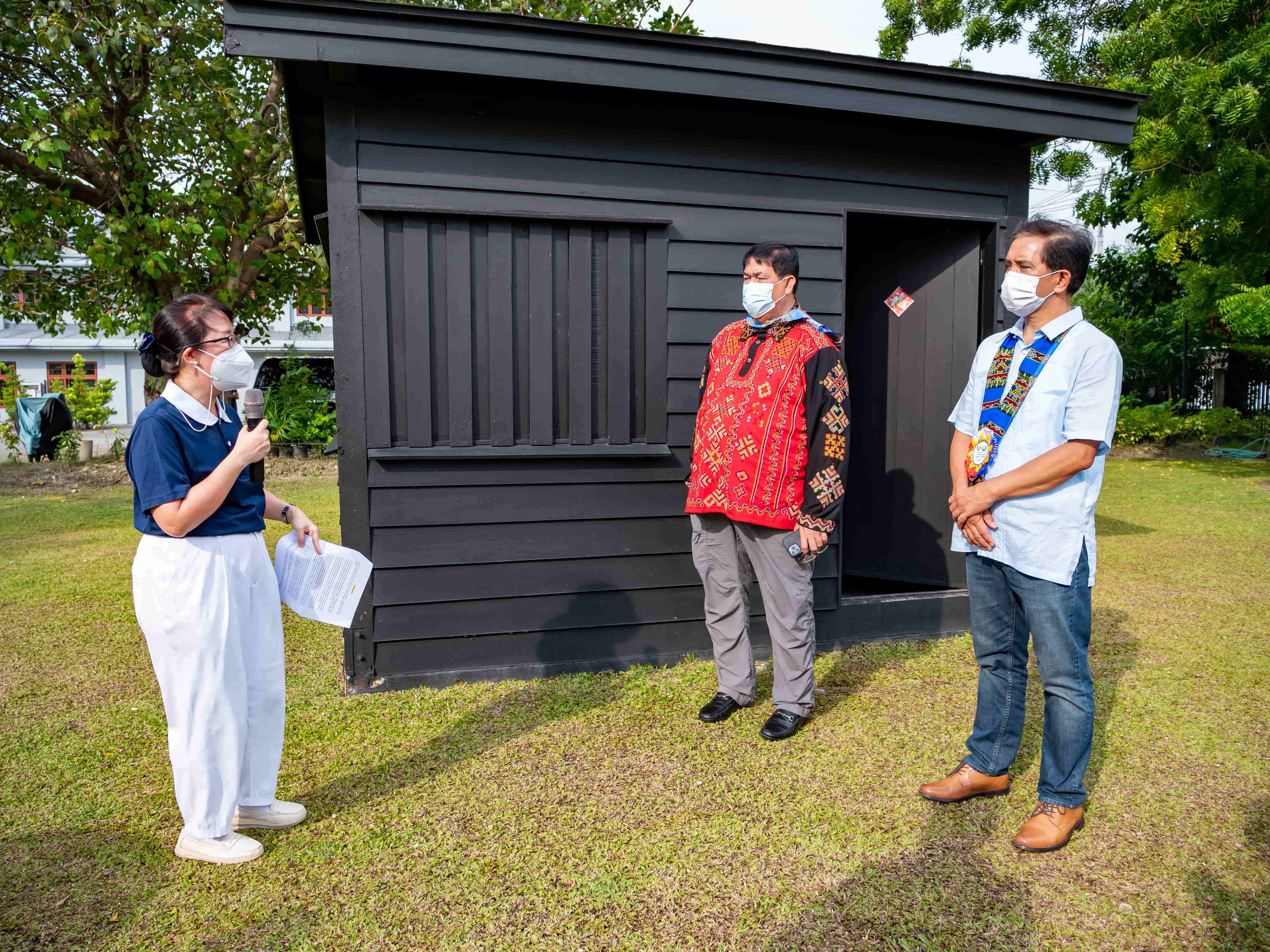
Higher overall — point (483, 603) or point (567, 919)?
point (483, 603)

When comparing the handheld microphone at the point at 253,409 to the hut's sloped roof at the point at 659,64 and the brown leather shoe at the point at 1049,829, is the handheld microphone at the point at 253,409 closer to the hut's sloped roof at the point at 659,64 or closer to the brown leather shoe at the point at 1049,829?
the hut's sloped roof at the point at 659,64

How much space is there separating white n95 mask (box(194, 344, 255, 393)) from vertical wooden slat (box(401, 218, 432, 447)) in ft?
4.47

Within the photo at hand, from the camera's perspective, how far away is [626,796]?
112 inches

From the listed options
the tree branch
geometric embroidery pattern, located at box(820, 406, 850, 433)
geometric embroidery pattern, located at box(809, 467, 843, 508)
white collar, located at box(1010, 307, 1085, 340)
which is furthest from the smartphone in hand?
the tree branch

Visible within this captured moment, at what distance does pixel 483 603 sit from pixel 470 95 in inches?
92.0

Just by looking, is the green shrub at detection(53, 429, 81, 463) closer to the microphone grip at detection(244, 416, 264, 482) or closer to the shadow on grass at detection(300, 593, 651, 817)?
the shadow on grass at detection(300, 593, 651, 817)

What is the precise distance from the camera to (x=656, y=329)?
13.1 ft

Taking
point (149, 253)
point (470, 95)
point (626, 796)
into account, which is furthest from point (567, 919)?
point (149, 253)

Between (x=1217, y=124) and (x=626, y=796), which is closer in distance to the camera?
(x=626, y=796)

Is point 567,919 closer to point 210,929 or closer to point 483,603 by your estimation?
point 210,929

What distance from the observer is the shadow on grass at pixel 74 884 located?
84.4 inches

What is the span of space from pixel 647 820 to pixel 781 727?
81 cm

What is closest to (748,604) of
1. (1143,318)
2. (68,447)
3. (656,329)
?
(656,329)

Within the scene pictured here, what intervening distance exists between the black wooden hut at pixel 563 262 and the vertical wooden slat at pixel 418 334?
0.04 feet
